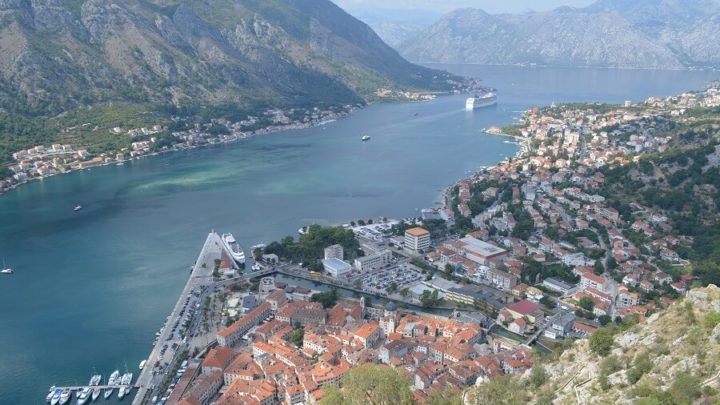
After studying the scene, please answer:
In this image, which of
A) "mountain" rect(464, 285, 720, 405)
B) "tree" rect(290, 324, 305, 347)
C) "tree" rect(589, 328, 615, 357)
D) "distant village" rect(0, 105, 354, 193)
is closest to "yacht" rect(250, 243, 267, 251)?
"tree" rect(290, 324, 305, 347)

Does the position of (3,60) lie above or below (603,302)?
above

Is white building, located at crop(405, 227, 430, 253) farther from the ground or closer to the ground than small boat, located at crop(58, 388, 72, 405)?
farther from the ground

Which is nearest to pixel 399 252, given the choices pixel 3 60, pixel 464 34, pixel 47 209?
pixel 47 209

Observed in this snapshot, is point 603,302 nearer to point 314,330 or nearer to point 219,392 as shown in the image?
point 314,330

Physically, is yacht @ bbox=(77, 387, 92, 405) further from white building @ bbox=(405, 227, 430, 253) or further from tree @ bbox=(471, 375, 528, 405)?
white building @ bbox=(405, 227, 430, 253)

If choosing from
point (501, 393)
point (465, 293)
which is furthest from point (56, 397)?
point (465, 293)

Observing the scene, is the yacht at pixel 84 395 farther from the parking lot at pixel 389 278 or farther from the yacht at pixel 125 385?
the parking lot at pixel 389 278

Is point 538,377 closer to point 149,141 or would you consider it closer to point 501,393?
point 501,393

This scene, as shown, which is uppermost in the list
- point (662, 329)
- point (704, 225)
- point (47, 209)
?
point (662, 329)
